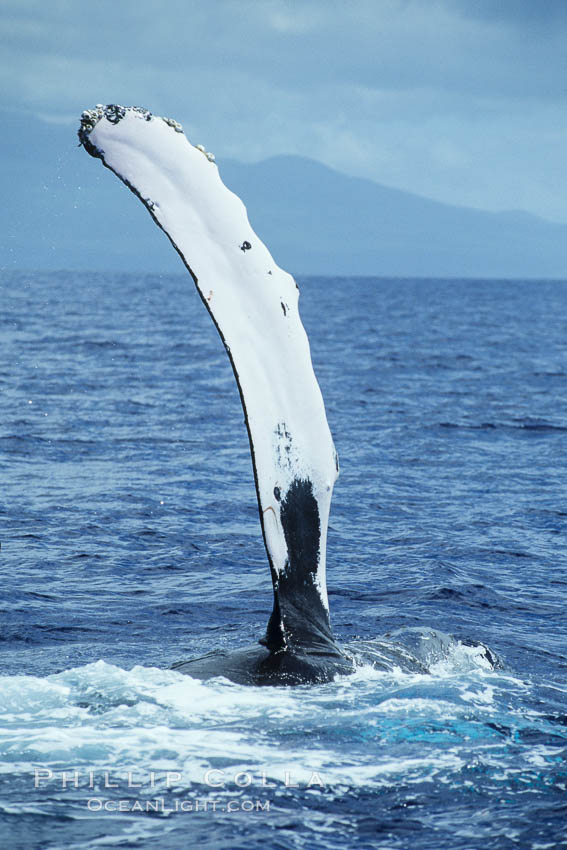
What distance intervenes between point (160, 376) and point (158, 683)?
70.0 ft

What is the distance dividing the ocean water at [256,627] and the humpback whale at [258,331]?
596 millimetres

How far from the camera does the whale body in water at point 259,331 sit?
15.0ft

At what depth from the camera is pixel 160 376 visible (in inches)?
1038

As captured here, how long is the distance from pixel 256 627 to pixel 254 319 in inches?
136

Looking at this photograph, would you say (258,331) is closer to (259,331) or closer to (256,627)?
(259,331)

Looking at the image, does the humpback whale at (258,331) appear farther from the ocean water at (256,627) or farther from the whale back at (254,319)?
the ocean water at (256,627)

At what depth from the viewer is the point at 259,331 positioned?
478 centimetres

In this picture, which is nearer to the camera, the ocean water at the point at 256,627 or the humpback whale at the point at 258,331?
the ocean water at the point at 256,627

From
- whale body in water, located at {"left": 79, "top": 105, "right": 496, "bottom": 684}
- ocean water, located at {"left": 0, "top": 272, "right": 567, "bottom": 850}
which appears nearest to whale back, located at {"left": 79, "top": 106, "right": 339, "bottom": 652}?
whale body in water, located at {"left": 79, "top": 105, "right": 496, "bottom": 684}

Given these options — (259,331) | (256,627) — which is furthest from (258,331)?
(256,627)

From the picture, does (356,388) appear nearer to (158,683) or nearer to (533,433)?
(533,433)

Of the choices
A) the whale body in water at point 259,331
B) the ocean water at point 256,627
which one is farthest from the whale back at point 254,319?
the ocean water at point 256,627

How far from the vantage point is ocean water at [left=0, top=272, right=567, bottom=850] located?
14.1 ft

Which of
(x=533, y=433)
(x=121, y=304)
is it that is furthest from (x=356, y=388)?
(x=121, y=304)
